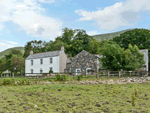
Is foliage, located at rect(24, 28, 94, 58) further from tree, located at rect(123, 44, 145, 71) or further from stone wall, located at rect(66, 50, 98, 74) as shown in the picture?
tree, located at rect(123, 44, 145, 71)

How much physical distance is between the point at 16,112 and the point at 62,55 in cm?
3211

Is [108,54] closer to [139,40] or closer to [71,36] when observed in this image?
[139,40]

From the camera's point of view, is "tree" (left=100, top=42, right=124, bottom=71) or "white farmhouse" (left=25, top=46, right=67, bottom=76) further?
"white farmhouse" (left=25, top=46, right=67, bottom=76)

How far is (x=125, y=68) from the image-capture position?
2858cm

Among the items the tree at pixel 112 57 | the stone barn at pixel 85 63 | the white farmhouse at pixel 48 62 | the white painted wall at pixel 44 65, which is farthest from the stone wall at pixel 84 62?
the white painted wall at pixel 44 65

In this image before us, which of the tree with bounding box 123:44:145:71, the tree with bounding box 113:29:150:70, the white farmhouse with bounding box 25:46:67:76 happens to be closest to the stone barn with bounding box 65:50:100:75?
the white farmhouse with bounding box 25:46:67:76

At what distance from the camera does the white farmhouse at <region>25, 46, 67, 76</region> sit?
3659 centimetres

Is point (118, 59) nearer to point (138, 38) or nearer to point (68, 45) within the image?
point (138, 38)

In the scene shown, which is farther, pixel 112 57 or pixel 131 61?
pixel 112 57

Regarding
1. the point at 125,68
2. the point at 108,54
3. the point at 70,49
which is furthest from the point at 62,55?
the point at 70,49

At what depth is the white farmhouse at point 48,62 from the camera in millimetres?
36594

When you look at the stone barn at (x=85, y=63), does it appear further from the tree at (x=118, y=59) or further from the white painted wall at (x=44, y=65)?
the white painted wall at (x=44, y=65)

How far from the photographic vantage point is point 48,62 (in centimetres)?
3788

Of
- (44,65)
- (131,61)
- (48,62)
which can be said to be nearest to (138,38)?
(131,61)
